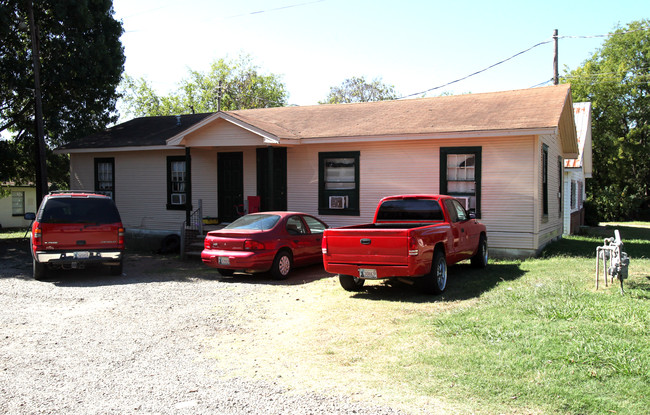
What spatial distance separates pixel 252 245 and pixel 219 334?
156 inches

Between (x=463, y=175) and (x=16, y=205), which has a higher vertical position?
→ (x=463, y=175)

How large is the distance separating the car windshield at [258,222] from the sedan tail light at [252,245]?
0.48 meters

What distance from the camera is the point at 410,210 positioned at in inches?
431

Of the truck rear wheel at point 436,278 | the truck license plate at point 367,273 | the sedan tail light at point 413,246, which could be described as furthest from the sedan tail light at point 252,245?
the sedan tail light at point 413,246

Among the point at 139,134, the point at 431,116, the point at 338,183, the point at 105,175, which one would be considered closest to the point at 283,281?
the point at 338,183

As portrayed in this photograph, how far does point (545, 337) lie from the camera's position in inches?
244

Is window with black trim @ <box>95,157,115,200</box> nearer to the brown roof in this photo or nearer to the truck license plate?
the brown roof

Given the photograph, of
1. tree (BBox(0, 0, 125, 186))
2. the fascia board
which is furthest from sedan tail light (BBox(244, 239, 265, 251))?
tree (BBox(0, 0, 125, 186))

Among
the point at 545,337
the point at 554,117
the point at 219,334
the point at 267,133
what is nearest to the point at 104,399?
the point at 219,334

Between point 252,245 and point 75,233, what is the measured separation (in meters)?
3.87

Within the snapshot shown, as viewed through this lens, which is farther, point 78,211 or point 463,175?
point 463,175

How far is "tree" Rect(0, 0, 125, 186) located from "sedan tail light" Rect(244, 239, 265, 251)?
36.0ft

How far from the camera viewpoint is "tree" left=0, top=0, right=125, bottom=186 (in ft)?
59.7

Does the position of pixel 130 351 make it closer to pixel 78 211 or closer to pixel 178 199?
pixel 78 211
